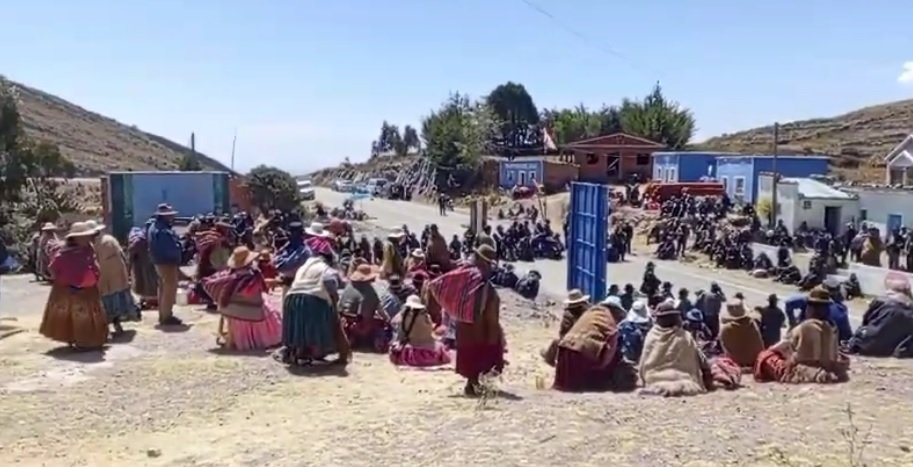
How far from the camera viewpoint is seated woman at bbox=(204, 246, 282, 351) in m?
10.3

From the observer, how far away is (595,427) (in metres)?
6.79

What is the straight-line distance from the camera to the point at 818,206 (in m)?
33.9

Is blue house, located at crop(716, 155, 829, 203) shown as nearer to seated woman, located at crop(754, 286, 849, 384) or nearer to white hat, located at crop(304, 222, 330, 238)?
white hat, located at crop(304, 222, 330, 238)

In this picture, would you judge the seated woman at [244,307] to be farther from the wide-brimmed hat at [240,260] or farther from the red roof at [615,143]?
the red roof at [615,143]

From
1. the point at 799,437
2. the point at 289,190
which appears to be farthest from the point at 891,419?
the point at 289,190

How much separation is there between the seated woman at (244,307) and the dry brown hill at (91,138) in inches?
1625

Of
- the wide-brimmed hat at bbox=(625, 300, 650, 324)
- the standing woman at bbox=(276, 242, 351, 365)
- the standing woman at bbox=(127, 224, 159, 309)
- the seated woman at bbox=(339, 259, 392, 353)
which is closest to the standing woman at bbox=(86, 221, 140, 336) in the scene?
the standing woman at bbox=(127, 224, 159, 309)

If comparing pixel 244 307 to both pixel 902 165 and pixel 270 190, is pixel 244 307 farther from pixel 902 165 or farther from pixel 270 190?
pixel 902 165

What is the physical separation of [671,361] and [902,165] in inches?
1522

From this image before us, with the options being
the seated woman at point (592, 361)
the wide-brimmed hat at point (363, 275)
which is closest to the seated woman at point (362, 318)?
the wide-brimmed hat at point (363, 275)

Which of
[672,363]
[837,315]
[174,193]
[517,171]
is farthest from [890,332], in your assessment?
[517,171]

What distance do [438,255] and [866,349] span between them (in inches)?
235

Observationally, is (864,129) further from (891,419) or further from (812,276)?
(891,419)

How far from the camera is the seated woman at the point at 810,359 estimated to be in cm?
861
